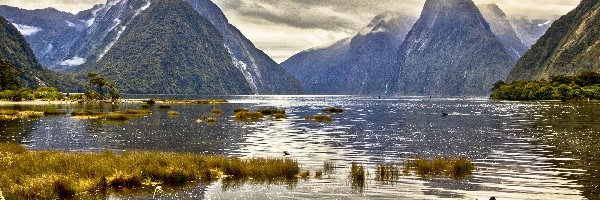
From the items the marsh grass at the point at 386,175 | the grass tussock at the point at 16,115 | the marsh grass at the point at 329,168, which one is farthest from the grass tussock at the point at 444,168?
the grass tussock at the point at 16,115

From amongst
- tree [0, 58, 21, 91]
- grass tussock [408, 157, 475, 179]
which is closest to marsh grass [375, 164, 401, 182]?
grass tussock [408, 157, 475, 179]

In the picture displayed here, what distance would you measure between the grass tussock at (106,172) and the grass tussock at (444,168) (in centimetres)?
808

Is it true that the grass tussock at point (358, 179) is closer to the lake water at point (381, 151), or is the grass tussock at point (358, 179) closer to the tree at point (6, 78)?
the lake water at point (381, 151)

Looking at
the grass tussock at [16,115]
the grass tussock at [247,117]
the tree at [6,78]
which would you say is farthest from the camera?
the tree at [6,78]

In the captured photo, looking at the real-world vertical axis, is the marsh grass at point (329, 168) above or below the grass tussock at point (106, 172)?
below

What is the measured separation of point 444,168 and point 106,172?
1998 cm

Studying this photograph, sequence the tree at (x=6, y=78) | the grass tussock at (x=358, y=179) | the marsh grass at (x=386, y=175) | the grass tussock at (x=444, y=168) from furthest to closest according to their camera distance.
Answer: the tree at (x=6, y=78), the grass tussock at (x=444, y=168), the marsh grass at (x=386, y=175), the grass tussock at (x=358, y=179)

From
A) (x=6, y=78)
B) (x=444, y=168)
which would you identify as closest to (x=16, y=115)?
(x=444, y=168)

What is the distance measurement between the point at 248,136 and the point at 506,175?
35.6 meters

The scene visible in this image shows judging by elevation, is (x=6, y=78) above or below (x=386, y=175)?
above

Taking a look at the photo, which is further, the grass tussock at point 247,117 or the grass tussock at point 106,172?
the grass tussock at point 247,117

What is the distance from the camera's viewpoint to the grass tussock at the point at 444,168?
32.7 m

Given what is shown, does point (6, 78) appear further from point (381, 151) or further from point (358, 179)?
point (358, 179)

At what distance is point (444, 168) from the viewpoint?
33812 millimetres
